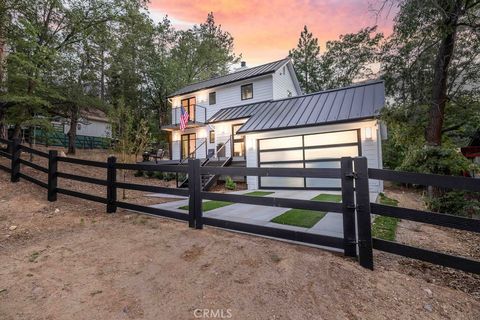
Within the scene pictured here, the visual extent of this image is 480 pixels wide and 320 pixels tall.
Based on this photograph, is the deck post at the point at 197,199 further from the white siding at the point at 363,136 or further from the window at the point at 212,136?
the window at the point at 212,136

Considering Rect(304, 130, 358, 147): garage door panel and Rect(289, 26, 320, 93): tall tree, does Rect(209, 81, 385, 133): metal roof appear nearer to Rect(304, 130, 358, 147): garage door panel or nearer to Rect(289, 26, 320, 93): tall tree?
Rect(304, 130, 358, 147): garage door panel

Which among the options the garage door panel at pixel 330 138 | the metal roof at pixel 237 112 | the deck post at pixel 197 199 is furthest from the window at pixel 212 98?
the deck post at pixel 197 199

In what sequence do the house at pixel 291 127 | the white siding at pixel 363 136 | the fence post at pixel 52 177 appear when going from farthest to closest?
the house at pixel 291 127, the white siding at pixel 363 136, the fence post at pixel 52 177

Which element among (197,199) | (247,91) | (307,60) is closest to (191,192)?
(197,199)

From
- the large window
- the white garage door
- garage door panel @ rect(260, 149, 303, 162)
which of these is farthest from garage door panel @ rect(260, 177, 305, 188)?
the large window

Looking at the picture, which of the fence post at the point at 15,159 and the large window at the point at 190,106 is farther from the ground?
the large window at the point at 190,106

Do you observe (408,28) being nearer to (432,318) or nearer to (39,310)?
(432,318)

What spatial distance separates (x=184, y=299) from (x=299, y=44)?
28.6m

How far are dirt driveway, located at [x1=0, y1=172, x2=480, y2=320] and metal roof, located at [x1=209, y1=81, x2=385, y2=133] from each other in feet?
23.0

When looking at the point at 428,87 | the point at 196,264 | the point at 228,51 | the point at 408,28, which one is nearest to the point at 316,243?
the point at 196,264

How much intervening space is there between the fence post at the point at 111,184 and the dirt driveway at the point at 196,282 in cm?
124

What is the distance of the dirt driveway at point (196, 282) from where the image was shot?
2184 mm

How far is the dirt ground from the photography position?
7.18ft

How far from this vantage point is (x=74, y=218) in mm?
5035
